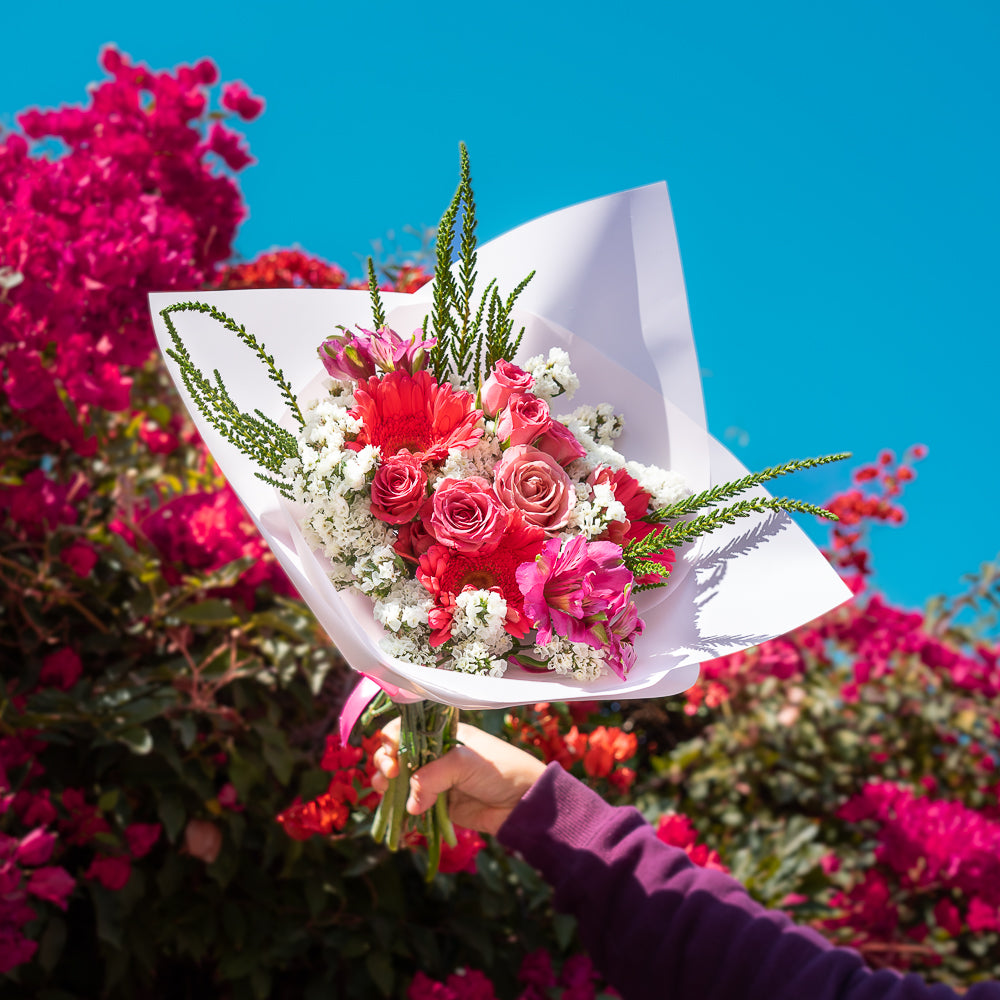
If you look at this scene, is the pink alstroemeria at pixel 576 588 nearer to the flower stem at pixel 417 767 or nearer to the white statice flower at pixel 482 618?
the white statice flower at pixel 482 618

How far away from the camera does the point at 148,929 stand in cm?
177

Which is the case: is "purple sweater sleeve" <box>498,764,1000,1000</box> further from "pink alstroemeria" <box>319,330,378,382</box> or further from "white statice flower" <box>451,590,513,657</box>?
"pink alstroemeria" <box>319,330,378,382</box>

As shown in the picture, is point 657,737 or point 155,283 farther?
point 657,737

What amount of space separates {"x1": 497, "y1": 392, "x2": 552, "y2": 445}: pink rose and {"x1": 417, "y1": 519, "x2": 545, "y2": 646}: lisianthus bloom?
108 millimetres

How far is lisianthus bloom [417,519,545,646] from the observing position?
3.15 ft

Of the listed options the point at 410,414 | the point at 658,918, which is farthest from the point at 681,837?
the point at 410,414

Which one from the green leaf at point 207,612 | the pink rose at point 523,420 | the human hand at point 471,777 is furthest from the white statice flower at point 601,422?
the green leaf at point 207,612

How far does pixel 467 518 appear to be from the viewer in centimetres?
94

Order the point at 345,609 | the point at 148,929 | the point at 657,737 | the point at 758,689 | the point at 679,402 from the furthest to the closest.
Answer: the point at 657,737
the point at 758,689
the point at 148,929
the point at 679,402
the point at 345,609

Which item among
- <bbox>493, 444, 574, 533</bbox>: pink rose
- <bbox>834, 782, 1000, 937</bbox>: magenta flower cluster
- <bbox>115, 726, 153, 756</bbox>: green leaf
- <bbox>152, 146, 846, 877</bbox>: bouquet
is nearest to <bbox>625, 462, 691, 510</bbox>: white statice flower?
<bbox>152, 146, 846, 877</bbox>: bouquet

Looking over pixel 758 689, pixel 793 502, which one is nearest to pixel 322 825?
pixel 793 502

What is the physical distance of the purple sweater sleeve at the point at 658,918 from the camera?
A: 4.35 ft

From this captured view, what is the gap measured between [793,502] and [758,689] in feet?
7.22

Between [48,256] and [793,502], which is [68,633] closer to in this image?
[48,256]
